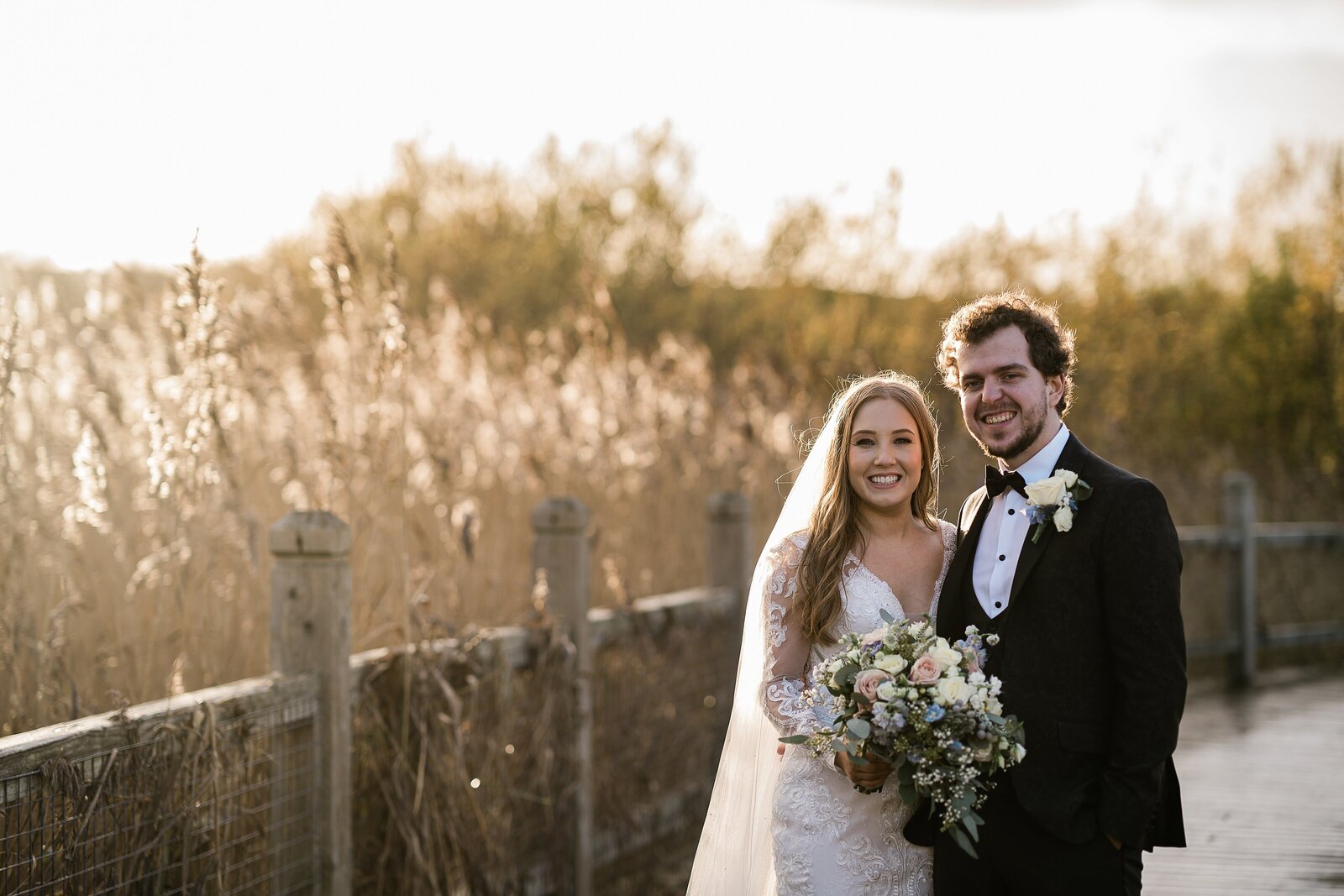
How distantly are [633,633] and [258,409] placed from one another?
80.8 inches

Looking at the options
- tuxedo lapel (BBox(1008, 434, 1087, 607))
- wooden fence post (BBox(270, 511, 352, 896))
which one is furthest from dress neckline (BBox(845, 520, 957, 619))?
wooden fence post (BBox(270, 511, 352, 896))

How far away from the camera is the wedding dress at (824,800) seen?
367 cm

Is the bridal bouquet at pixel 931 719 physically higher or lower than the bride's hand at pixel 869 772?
higher

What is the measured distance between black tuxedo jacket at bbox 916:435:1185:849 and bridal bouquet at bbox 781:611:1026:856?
0.33 feet

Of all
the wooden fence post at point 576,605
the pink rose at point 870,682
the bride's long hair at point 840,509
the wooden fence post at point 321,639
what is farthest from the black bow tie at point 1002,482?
the wooden fence post at point 576,605

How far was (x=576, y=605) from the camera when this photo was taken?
5.64 m

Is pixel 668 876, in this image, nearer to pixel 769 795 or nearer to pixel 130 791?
pixel 769 795

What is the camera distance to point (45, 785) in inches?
124

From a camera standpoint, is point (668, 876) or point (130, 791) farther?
point (668, 876)

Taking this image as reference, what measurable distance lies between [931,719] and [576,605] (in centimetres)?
278

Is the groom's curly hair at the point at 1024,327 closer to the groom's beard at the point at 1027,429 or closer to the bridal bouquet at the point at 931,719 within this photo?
the groom's beard at the point at 1027,429

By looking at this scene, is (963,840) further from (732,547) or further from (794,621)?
(732,547)

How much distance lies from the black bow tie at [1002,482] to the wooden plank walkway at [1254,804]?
10.2 feet

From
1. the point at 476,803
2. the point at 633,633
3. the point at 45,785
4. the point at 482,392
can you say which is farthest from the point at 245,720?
the point at 482,392
